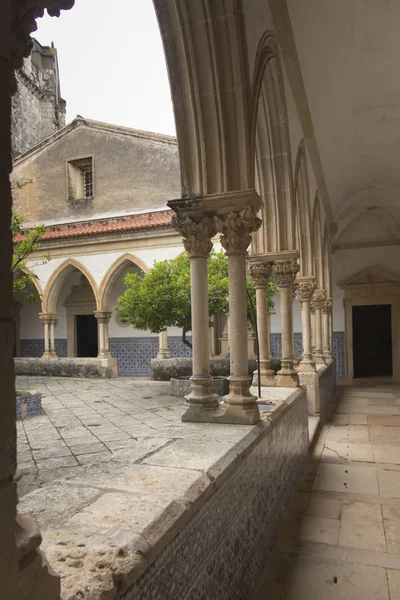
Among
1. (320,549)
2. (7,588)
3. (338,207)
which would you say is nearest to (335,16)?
(320,549)

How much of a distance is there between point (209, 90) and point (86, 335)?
1549 centimetres

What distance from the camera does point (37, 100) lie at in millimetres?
21422

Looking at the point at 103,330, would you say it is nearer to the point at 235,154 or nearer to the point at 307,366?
the point at 307,366

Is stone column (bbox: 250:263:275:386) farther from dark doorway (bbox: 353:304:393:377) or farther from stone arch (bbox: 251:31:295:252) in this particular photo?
dark doorway (bbox: 353:304:393:377)

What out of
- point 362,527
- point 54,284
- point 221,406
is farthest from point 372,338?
point 221,406

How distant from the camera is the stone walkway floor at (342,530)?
2.82m

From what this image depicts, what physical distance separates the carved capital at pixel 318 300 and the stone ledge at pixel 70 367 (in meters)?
5.86

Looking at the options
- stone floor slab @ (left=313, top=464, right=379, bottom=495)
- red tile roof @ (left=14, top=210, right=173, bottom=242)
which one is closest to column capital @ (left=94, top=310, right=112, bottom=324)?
red tile roof @ (left=14, top=210, right=173, bottom=242)

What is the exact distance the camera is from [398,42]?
5.77 metres

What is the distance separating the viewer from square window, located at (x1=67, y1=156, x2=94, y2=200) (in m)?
15.9

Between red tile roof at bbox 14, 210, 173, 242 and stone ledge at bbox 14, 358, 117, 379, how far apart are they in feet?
12.0

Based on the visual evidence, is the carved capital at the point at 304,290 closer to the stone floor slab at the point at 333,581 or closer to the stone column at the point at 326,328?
the stone column at the point at 326,328

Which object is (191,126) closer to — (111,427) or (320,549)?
(320,549)

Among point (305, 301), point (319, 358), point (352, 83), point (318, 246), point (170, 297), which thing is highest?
point (352, 83)
